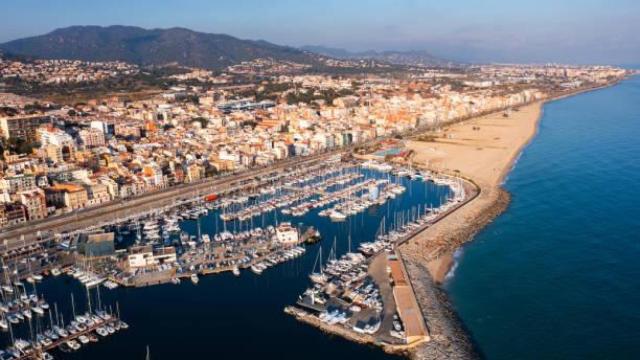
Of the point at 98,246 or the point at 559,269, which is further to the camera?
Answer: the point at 98,246

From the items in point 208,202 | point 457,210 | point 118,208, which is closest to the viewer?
point 457,210

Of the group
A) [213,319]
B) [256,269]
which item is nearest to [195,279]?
[256,269]

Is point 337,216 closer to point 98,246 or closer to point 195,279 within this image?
point 195,279

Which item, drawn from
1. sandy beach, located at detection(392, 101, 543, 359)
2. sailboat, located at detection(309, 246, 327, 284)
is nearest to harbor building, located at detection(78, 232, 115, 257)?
sailboat, located at detection(309, 246, 327, 284)

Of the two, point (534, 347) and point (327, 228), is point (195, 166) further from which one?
point (534, 347)

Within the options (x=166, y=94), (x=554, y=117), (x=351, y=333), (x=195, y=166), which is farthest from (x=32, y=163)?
(x=554, y=117)

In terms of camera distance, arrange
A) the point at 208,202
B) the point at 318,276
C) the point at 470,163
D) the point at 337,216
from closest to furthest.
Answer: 1. the point at 318,276
2. the point at 337,216
3. the point at 208,202
4. the point at 470,163

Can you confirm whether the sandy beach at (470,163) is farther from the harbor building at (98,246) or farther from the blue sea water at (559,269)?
the harbor building at (98,246)

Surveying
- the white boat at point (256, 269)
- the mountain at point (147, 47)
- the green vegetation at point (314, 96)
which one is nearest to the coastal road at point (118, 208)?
the white boat at point (256, 269)
